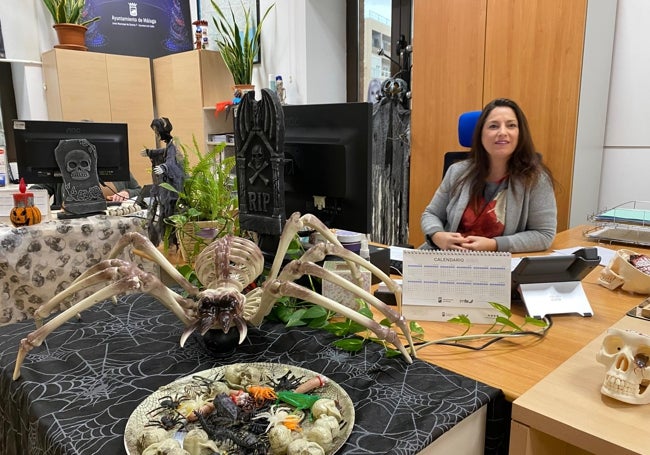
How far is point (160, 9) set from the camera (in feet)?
16.4

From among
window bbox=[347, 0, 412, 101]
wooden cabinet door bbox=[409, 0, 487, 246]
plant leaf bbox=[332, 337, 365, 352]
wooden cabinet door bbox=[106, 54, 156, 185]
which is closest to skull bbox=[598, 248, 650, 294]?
plant leaf bbox=[332, 337, 365, 352]

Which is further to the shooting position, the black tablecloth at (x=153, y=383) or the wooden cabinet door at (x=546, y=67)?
the wooden cabinet door at (x=546, y=67)

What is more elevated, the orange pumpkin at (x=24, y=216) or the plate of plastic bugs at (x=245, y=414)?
the orange pumpkin at (x=24, y=216)

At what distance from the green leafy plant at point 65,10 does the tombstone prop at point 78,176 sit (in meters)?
2.71

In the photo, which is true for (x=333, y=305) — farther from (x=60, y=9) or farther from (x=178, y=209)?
(x=60, y=9)

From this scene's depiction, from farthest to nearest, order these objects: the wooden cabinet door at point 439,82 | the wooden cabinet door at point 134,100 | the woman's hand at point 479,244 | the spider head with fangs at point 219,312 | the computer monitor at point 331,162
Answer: the wooden cabinet door at point 134,100 → the wooden cabinet door at point 439,82 → the woman's hand at point 479,244 → the computer monitor at point 331,162 → the spider head with fangs at point 219,312

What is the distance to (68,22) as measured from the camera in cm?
434

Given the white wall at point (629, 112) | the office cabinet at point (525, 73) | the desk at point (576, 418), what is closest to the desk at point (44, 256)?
the desk at point (576, 418)

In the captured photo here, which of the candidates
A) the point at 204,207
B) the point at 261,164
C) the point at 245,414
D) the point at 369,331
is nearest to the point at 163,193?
the point at 204,207

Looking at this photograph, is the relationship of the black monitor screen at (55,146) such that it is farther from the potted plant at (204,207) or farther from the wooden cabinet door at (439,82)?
the wooden cabinet door at (439,82)

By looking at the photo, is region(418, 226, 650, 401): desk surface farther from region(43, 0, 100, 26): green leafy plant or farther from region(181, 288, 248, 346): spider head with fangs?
region(43, 0, 100, 26): green leafy plant

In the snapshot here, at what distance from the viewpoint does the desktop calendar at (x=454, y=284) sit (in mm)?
1184

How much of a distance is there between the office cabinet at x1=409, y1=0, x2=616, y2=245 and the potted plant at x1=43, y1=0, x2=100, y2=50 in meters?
3.09

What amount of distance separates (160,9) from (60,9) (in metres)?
1.03
